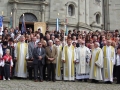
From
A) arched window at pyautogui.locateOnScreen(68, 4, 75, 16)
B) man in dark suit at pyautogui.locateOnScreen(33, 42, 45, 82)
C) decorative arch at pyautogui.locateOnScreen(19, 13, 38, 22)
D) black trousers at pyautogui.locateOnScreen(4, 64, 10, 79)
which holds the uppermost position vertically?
arched window at pyautogui.locateOnScreen(68, 4, 75, 16)

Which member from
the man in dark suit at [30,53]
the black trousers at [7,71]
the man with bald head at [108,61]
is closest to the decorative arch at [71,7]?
the man in dark suit at [30,53]

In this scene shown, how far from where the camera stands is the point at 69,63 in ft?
47.8

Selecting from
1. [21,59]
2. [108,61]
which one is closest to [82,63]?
[108,61]

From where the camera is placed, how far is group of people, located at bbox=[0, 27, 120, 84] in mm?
14047

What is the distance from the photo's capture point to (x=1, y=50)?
14.3 m

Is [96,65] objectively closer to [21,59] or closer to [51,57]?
[51,57]

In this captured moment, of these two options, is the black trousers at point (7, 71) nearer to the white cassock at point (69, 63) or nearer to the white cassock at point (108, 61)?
the white cassock at point (69, 63)

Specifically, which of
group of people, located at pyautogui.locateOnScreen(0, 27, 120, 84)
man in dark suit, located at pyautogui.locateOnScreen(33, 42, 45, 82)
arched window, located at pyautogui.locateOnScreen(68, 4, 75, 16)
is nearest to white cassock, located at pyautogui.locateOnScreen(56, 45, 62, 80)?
group of people, located at pyautogui.locateOnScreen(0, 27, 120, 84)

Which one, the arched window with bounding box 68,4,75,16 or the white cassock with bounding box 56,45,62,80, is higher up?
the arched window with bounding box 68,4,75,16

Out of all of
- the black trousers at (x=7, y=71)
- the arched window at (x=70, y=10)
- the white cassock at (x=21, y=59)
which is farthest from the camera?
the arched window at (x=70, y=10)

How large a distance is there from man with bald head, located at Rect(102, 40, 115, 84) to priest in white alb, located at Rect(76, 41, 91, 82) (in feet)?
3.03

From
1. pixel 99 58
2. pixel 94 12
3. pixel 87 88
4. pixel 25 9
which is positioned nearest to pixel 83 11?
pixel 94 12

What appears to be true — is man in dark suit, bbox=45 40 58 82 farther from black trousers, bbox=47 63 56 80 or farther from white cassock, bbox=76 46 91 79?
white cassock, bbox=76 46 91 79

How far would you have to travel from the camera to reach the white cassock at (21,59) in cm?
1465
